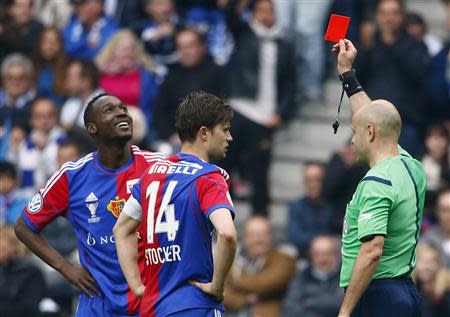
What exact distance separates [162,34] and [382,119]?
26.2 ft

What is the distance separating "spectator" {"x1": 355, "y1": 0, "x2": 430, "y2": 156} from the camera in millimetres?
14133

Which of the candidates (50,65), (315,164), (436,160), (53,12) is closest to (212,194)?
(315,164)

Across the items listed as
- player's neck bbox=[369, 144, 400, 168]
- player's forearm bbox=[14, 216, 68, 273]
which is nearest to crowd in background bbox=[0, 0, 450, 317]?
player's forearm bbox=[14, 216, 68, 273]

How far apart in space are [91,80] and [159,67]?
117 cm

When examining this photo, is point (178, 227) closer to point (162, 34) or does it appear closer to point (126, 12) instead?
point (162, 34)

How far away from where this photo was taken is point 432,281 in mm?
12719

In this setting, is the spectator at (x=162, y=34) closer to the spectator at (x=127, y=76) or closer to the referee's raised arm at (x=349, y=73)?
the spectator at (x=127, y=76)

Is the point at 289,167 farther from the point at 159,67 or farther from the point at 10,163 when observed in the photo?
the point at 10,163

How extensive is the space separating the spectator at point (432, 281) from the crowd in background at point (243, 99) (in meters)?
0.01

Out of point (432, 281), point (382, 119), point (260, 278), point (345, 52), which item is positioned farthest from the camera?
point (260, 278)

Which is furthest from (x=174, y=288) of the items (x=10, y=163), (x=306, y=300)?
(x=10, y=163)

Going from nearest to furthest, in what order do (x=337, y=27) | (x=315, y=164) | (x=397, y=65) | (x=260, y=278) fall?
(x=337, y=27) → (x=260, y=278) → (x=315, y=164) → (x=397, y=65)

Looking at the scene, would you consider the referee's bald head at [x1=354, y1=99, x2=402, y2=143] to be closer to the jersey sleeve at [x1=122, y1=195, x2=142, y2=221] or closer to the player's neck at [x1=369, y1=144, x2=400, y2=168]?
→ the player's neck at [x1=369, y1=144, x2=400, y2=168]

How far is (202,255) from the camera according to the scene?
7883mm
